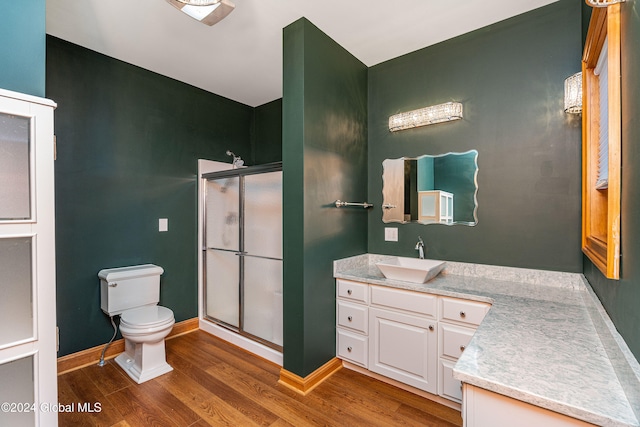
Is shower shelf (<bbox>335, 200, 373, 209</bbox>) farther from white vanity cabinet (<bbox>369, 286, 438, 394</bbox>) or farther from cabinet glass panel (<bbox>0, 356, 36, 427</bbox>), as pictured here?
cabinet glass panel (<bbox>0, 356, 36, 427</bbox>)

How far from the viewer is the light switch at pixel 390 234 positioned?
2607 millimetres

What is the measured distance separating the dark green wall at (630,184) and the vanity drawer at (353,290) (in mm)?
1423

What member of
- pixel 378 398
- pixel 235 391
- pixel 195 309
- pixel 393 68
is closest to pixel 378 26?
pixel 393 68

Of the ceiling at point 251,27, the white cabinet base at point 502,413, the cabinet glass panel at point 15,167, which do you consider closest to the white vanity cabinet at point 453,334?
the white cabinet base at point 502,413

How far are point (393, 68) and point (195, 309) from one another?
3.17 metres

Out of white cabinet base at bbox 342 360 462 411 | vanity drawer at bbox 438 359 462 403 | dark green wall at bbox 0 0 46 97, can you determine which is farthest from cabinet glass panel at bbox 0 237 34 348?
vanity drawer at bbox 438 359 462 403

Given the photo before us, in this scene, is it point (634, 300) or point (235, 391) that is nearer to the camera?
point (634, 300)

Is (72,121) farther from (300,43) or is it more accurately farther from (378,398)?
(378,398)

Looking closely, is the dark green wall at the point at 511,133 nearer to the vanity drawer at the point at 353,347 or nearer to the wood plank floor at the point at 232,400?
the vanity drawer at the point at 353,347

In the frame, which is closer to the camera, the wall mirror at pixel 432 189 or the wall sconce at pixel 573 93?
the wall sconce at pixel 573 93

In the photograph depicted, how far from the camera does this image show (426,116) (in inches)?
93.4

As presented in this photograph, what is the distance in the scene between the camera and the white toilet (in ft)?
7.16

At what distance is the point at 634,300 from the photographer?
811 millimetres

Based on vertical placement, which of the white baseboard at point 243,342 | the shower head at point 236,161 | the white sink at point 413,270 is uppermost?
the shower head at point 236,161
